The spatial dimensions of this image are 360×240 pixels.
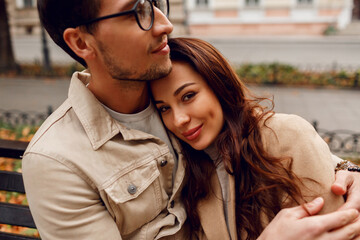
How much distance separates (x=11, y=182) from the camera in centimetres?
230

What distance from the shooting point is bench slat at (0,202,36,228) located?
2.29 metres

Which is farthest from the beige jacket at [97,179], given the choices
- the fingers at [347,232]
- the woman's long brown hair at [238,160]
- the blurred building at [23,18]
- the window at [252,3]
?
the blurred building at [23,18]

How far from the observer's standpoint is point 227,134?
2.01 meters

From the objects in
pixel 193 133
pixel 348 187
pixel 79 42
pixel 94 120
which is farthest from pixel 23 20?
pixel 348 187

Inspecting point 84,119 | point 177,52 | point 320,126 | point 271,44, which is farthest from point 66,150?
point 271,44

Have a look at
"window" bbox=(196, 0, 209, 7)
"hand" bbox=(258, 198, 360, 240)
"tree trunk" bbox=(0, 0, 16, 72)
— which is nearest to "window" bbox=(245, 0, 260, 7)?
Result: "window" bbox=(196, 0, 209, 7)

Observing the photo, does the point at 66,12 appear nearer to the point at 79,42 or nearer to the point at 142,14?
the point at 79,42

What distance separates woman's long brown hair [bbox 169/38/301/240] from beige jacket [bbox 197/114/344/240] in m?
0.05

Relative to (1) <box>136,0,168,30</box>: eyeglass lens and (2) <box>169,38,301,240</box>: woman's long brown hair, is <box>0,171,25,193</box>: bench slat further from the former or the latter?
(1) <box>136,0,168,30</box>: eyeglass lens

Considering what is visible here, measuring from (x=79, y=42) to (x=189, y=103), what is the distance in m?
0.69

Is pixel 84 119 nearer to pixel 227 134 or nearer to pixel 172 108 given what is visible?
pixel 172 108

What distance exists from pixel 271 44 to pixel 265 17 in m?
6.27

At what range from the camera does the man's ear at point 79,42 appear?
1.80 meters

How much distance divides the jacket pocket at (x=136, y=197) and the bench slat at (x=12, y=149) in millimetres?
938
